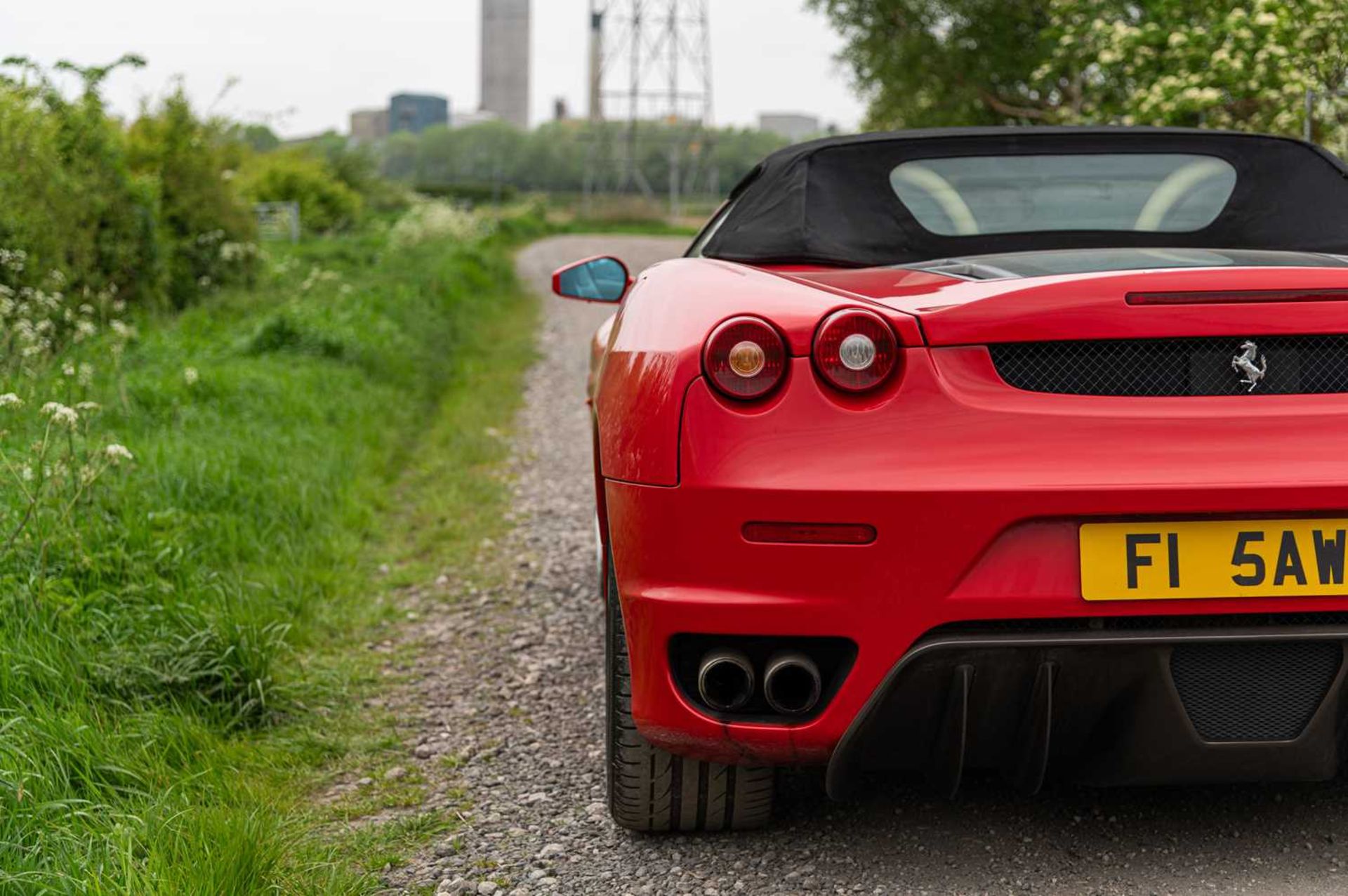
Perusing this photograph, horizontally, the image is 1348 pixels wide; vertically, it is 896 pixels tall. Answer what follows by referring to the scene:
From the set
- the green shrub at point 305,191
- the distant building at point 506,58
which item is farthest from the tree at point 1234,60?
the distant building at point 506,58

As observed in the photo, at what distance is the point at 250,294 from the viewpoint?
1192cm

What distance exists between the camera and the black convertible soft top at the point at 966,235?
281 centimetres

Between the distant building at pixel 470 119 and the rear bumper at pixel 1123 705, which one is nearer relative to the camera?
the rear bumper at pixel 1123 705

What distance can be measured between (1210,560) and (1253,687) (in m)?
0.24

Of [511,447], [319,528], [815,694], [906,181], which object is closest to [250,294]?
[511,447]

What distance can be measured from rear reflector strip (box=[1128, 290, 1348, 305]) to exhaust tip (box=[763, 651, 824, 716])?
2.51 ft

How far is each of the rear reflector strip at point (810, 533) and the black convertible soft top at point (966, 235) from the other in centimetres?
92

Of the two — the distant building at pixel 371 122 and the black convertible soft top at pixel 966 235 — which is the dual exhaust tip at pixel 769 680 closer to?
the black convertible soft top at pixel 966 235

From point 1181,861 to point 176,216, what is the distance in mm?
11911

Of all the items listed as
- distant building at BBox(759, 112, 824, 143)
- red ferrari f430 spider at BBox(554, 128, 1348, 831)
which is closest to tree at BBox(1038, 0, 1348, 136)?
red ferrari f430 spider at BBox(554, 128, 1348, 831)

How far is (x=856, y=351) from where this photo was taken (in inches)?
79.9

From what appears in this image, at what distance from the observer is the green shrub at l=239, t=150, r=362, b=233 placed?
33.5 meters

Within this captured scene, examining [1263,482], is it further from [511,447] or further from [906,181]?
[511,447]

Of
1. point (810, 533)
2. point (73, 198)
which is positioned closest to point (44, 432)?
point (810, 533)
